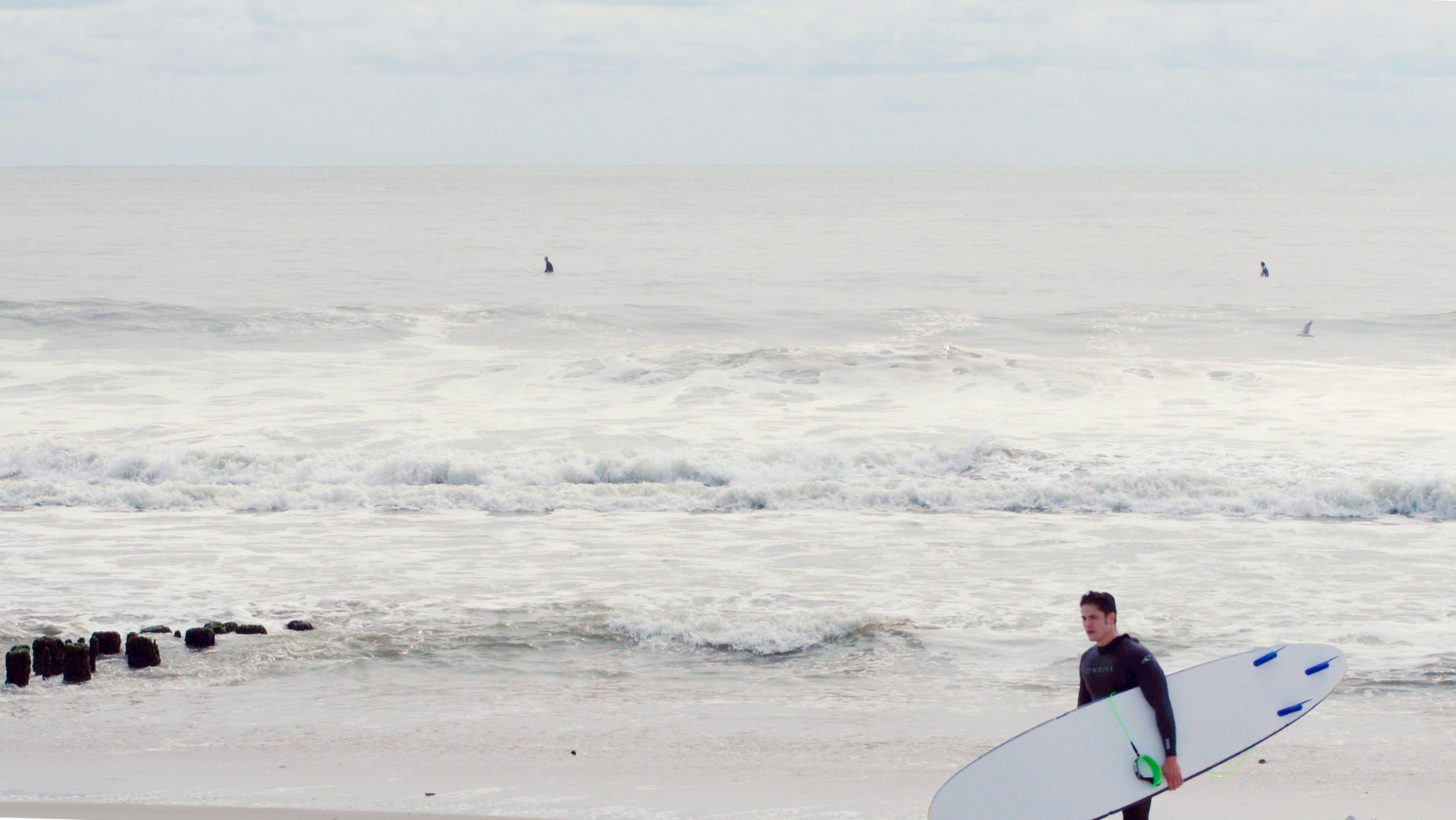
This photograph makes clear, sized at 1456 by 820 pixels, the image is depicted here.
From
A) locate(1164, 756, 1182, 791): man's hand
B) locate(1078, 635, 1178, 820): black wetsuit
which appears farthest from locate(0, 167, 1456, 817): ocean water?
locate(1164, 756, 1182, 791): man's hand

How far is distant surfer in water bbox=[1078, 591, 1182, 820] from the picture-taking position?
4.79 metres

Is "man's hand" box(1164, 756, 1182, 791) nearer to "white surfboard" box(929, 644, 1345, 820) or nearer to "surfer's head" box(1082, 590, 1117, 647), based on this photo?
"white surfboard" box(929, 644, 1345, 820)

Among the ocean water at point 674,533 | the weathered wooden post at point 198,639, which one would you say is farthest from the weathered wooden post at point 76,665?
the weathered wooden post at point 198,639

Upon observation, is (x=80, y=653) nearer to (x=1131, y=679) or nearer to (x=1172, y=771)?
(x=1131, y=679)

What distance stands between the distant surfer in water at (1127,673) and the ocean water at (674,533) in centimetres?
149

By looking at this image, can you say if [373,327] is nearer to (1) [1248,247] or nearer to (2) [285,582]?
(2) [285,582]

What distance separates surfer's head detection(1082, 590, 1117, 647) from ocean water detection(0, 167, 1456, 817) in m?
1.67

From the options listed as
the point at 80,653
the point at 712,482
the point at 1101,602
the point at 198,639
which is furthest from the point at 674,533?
the point at 1101,602

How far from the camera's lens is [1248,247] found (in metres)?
63.7

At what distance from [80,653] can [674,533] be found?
5.89 metres

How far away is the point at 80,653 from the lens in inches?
311

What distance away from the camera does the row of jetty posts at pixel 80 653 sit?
779cm

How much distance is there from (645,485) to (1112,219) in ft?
283

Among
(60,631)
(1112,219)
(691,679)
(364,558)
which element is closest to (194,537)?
(364,558)
